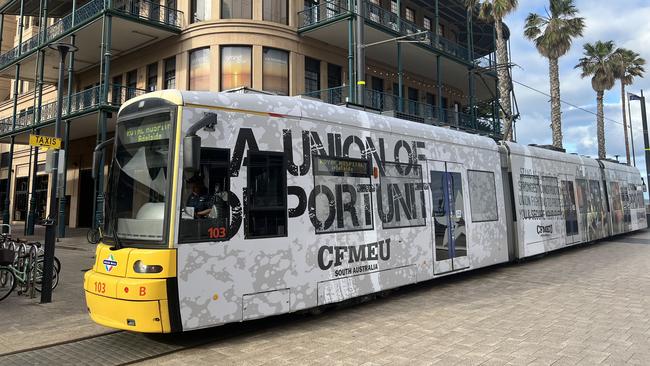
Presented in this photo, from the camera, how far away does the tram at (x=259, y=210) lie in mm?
5398

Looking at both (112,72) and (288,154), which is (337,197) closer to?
(288,154)

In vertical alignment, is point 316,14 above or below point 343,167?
above

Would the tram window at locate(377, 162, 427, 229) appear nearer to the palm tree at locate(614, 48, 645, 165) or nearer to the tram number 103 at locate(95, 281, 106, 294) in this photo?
the tram number 103 at locate(95, 281, 106, 294)

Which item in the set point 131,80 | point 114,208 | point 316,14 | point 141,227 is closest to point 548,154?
point 141,227

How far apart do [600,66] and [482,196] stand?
3442 cm

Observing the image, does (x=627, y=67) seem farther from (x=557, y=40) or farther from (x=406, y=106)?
(x=406, y=106)

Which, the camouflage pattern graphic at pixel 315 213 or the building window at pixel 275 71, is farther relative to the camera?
the building window at pixel 275 71

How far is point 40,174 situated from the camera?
33.2 metres

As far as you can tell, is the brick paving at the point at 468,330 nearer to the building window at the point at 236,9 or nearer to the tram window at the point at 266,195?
the tram window at the point at 266,195

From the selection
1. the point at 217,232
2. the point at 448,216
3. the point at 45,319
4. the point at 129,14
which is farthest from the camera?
the point at 129,14

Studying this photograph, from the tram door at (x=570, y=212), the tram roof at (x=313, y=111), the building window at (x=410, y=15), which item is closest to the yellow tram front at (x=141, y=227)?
the tram roof at (x=313, y=111)

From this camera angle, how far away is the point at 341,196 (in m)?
7.14

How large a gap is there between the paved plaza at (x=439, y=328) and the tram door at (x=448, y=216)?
1.89ft

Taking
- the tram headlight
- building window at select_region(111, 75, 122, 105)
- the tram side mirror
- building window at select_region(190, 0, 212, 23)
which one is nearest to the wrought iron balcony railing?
building window at select_region(190, 0, 212, 23)
